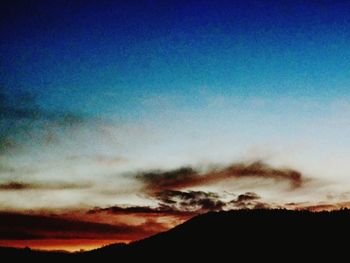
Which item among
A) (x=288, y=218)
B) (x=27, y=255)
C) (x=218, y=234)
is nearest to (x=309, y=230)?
(x=288, y=218)

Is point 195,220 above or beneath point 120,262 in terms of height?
above

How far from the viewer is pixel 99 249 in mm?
46062

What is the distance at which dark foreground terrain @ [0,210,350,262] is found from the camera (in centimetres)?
3117

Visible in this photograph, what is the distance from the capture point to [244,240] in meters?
35.8

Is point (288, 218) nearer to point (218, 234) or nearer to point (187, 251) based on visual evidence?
point (218, 234)

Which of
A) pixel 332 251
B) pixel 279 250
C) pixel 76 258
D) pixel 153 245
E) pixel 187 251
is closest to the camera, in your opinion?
pixel 332 251

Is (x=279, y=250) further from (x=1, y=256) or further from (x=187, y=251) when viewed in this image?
(x=1, y=256)

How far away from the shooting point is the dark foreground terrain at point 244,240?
3117 centimetres

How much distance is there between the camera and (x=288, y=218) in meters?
38.6

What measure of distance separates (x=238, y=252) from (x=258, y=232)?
12.8 feet

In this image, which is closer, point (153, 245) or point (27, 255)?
point (153, 245)

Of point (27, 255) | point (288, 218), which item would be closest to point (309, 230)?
point (288, 218)

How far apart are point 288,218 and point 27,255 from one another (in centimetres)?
2780

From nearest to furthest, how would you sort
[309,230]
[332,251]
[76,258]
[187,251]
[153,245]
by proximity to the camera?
A: [332,251], [309,230], [187,251], [153,245], [76,258]
